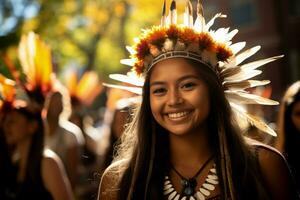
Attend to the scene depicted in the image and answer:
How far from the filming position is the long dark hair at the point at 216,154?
129 inches

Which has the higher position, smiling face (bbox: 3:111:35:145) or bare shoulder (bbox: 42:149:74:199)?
smiling face (bbox: 3:111:35:145)

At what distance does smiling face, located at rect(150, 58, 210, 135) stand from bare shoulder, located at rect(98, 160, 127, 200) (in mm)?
373

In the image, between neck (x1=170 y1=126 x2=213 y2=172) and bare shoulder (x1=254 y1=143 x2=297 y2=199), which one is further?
neck (x1=170 y1=126 x2=213 y2=172)

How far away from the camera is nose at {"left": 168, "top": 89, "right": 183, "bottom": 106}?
11.0 ft

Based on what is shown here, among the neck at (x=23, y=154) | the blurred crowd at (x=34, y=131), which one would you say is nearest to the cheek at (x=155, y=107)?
the blurred crowd at (x=34, y=131)

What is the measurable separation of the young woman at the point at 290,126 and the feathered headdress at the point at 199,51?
1353mm

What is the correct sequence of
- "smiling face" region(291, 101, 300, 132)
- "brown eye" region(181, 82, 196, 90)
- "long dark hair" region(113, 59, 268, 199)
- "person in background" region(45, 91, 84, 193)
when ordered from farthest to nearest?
"person in background" region(45, 91, 84, 193) < "smiling face" region(291, 101, 300, 132) < "brown eye" region(181, 82, 196, 90) < "long dark hair" region(113, 59, 268, 199)

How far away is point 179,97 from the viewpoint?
3.36 meters

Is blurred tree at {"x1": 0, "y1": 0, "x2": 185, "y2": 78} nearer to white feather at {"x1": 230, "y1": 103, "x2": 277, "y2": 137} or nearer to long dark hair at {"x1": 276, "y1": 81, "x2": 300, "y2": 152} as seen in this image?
long dark hair at {"x1": 276, "y1": 81, "x2": 300, "y2": 152}

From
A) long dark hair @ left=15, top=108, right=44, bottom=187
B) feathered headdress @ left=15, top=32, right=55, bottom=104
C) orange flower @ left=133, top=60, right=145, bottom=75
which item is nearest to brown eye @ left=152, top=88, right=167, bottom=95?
orange flower @ left=133, top=60, right=145, bottom=75

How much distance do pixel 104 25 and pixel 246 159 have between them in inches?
807

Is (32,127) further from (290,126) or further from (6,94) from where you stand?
(290,126)

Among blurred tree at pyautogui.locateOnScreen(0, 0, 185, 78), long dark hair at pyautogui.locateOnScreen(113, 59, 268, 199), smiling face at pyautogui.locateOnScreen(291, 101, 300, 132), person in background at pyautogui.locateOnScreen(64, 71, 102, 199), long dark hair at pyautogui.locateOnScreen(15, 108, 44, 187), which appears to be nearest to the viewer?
long dark hair at pyautogui.locateOnScreen(113, 59, 268, 199)

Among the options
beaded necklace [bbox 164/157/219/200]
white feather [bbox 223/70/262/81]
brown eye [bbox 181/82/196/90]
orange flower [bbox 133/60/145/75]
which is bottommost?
beaded necklace [bbox 164/157/219/200]
